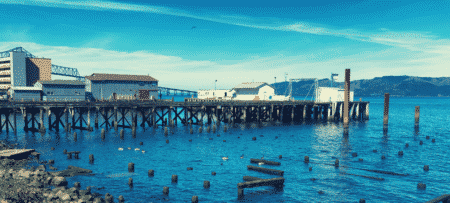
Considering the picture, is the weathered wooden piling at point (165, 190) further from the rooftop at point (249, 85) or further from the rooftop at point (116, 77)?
the rooftop at point (116, 77)

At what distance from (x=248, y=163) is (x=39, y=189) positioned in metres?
18.5

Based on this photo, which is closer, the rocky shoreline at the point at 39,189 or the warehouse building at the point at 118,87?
the rocky shoreline at the point at 39,189

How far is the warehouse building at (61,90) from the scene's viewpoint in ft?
271

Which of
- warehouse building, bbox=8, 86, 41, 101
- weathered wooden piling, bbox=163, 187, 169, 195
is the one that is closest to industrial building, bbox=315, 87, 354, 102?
weathered wooden piling, bbox=163, 187, 169, 195

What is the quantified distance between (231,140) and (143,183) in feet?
74.5

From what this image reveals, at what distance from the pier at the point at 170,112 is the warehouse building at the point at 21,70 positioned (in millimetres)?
29080

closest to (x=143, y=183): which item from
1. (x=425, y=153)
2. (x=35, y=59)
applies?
(x=425, y=153)

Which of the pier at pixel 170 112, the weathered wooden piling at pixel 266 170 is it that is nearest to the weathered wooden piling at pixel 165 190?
the weathered wooden piling at pixel 266 170

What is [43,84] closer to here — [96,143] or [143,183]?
[96,143]

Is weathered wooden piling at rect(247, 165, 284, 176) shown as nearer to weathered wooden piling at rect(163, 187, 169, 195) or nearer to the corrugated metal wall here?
weathered wooden piling at rect(163, 187, 169, 195)

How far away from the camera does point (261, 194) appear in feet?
73.8

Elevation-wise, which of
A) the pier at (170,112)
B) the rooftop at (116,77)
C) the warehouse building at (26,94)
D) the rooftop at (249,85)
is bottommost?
the pier at (170,112)

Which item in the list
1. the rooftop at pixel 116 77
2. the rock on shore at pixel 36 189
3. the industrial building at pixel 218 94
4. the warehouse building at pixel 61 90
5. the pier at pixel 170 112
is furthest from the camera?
the industrial building at pixel 218 94

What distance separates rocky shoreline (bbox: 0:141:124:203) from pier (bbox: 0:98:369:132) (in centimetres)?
2542
